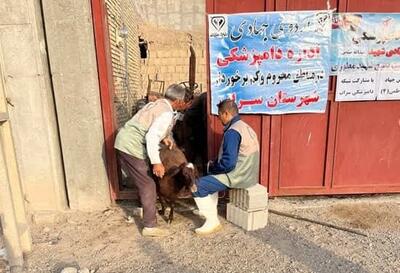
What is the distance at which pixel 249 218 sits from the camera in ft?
11.8

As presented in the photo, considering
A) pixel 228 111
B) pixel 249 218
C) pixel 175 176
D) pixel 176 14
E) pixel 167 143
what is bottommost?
pixel 249 218

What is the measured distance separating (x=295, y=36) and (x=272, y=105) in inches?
32.5

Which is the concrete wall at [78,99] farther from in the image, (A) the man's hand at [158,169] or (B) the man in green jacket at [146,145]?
(A) the man's hand at [158,169]

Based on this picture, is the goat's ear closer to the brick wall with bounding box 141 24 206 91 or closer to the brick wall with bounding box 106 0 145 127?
the brick wall with bounding box 106 0 145 127

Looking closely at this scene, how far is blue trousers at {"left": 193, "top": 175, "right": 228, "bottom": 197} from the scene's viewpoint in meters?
3.54

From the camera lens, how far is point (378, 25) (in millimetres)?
3865

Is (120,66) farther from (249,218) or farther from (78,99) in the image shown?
(249,218)

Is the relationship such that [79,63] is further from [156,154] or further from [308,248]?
[308,248]

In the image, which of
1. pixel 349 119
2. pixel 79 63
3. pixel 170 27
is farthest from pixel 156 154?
pixel 170 27

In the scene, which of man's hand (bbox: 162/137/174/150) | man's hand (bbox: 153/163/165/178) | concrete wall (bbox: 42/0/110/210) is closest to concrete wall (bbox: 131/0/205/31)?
concrete wall (bbox: 42/0/110/210)

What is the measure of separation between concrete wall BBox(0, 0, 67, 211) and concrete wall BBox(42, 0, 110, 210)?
4.1 inches

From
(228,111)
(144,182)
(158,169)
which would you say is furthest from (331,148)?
(144,182)

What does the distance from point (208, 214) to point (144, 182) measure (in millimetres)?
766

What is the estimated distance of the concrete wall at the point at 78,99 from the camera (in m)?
3.69
